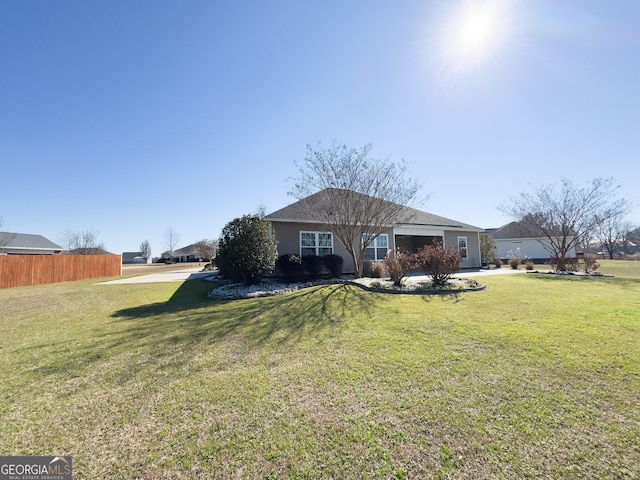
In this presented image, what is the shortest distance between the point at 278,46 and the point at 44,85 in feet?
27.3

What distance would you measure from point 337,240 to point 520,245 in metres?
27.9

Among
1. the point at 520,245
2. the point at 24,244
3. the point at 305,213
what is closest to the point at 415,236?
the point at 305,213

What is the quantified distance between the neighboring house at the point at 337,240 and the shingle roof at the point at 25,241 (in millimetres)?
34328

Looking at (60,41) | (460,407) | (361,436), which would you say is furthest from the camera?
(60,41)

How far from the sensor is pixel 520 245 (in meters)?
31.9

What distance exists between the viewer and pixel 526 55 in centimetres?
915

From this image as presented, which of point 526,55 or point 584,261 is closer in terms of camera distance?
point 526,55

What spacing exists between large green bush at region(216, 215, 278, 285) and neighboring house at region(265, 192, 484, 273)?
2.36 metres

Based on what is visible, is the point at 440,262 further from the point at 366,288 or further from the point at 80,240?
the point at 80,240

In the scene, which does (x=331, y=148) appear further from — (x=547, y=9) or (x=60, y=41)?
(x=60, y=41)

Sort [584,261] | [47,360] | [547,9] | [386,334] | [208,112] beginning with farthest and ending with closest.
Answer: [584,261]
[208,112]
[547,9]
[386,334]
[47,360]

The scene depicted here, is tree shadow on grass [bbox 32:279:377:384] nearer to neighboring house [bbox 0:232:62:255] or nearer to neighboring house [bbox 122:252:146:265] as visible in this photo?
neighboring house [bbox 0:232:62:255]

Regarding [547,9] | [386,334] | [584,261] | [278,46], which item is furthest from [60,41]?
[584,261]

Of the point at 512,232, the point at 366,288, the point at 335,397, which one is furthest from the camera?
the point at 512,232
